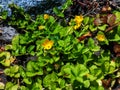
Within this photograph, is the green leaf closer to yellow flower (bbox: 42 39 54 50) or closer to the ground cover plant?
the ground cover plant

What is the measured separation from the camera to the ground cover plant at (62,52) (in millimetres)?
3404

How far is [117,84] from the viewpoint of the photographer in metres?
3.49

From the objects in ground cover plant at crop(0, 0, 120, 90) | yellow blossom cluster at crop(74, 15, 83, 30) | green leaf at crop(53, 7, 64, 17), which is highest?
green leaf at crop(53, 7, 64, 17)

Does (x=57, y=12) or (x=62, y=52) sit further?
(x=57, y=12)

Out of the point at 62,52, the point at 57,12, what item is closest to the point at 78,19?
the point at 57,12

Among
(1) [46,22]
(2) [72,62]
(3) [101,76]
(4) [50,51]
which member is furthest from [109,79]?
(1) [46,22]

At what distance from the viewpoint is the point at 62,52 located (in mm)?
3469

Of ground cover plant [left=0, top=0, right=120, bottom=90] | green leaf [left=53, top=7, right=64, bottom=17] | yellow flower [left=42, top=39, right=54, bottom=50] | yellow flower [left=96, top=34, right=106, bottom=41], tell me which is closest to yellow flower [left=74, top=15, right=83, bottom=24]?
ground cover plant [left=0, top=0, right=120, bottom=90]

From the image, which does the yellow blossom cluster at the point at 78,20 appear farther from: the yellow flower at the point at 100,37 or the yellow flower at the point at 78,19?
the yellow flower at the point at 100,37

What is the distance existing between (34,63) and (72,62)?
347 mm

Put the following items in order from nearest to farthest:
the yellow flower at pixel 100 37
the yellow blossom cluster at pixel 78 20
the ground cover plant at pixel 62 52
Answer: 1. the ground cover plant at pixel 62 52
2. the yellow flower at pixel 100 37
3. the yellow blossom cluster at pixel 78 20

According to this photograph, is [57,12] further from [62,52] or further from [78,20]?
[62,52]

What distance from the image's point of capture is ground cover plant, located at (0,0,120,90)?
3404 millimetres

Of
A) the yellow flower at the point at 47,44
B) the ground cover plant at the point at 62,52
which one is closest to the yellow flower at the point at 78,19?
the ground cover plant at the point at 62,52
